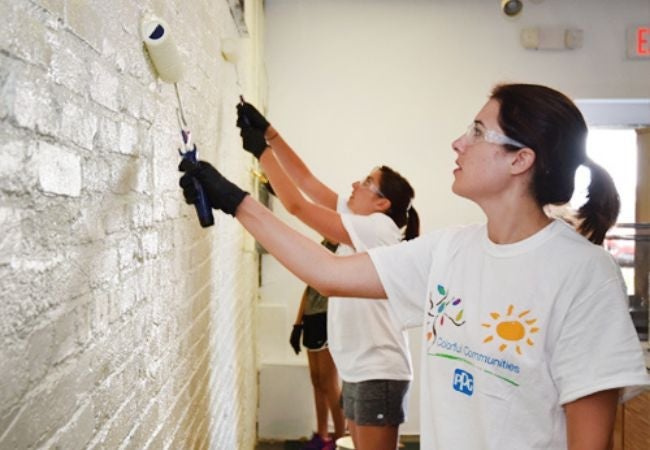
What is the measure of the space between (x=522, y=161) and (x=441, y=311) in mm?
371

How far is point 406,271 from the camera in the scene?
150 centimetres

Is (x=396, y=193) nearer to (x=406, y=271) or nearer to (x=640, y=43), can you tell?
(x=406, y=271)

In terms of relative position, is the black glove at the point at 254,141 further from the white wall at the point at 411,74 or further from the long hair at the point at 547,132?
the white wall at the point at 411,74

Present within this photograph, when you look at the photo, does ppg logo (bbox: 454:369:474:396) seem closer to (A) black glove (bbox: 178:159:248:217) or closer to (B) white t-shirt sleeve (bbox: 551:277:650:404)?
(B) white t-shirt sleeve (bbox: 551:277:650:404)

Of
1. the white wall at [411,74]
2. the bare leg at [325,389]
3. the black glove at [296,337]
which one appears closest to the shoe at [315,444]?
the bare leg at [325,389]

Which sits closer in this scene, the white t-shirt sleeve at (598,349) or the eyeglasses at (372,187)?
the white t-shirt sleeve at (598,349)

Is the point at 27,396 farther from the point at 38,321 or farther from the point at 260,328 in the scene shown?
the point at 260,328

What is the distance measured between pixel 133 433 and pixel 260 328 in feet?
10.2

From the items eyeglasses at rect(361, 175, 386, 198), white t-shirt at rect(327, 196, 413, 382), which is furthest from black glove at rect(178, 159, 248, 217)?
eyeglasses at rect(361, 175, 386, 198)

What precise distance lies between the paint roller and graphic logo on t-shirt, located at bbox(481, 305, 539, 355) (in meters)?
0.64

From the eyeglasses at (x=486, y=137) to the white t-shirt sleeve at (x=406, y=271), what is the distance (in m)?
0.26

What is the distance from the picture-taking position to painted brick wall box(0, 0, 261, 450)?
2.20 feet

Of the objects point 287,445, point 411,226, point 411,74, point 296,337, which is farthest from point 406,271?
point 411,74

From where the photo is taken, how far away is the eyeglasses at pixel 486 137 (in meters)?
1.36
